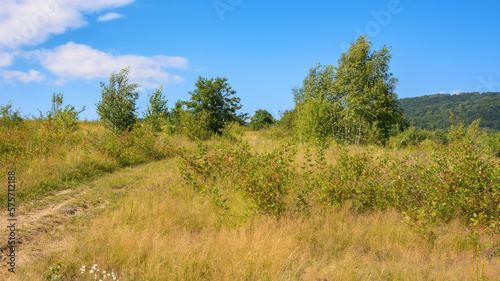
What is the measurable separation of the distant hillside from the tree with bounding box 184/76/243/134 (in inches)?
2889

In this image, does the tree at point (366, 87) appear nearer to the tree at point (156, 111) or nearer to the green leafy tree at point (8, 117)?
the tree at point (156, 111)

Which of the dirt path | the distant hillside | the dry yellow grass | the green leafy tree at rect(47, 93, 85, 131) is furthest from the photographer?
the distant hillside

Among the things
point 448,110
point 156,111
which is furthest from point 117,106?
point 448,110

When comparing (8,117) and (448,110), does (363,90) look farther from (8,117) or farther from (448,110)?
(448,110)

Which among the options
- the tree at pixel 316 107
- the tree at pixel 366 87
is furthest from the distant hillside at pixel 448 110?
the tree at pixel 366 87

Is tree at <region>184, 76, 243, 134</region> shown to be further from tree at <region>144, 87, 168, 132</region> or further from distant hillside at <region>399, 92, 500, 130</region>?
distant hillside at <region>399, 92, 500, 130</region>

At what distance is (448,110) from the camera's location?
97.9 meters

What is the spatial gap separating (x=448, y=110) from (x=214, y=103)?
10405cm

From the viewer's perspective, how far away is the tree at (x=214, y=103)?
26547 millimetres

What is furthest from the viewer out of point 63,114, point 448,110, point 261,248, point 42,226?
point 448,110

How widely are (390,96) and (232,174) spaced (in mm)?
23496

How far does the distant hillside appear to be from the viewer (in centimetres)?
9964

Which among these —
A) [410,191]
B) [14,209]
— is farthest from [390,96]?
[14,209]

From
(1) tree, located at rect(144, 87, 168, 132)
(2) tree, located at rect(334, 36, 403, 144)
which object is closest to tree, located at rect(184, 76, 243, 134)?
(1) tree, located at rect(144, 87, 168, 132)
